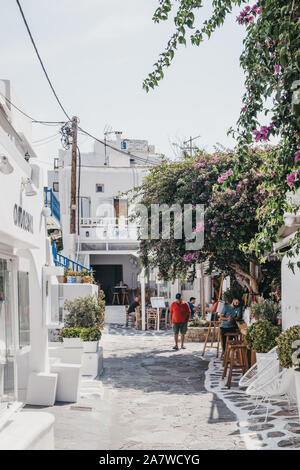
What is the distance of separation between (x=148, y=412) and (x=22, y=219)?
438 centimetres

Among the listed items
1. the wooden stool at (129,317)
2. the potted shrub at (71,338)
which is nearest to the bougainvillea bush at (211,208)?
the potted shrub at (71,338)

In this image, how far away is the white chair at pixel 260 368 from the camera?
864cm

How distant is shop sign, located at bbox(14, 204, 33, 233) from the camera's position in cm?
574

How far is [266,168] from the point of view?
5.31m

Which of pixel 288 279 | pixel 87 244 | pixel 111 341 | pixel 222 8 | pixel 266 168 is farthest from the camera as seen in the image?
pixel 87 244

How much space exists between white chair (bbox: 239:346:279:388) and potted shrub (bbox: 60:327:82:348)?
11.4 ft

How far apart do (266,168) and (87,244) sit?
20.8m

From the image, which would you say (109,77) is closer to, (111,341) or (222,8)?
(222,8)

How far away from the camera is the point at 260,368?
902 centimetres

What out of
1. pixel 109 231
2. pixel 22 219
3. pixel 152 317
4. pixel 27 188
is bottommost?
pixel 152 317

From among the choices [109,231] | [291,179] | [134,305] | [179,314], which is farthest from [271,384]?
[109,231]

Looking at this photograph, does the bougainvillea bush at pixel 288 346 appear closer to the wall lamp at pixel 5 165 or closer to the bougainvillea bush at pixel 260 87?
the bougainvillea bush at pixel 260 87

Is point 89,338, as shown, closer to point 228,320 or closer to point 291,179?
point 228,320

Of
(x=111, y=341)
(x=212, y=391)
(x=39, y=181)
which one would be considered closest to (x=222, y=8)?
(x=39, y=181)
